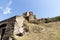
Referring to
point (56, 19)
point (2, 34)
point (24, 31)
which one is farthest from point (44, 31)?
point (56, 19)

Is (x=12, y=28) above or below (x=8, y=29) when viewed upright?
above

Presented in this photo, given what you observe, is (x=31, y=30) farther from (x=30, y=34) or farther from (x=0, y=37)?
(x=0, y=37)

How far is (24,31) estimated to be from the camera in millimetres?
22375

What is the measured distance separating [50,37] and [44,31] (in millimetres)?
2940

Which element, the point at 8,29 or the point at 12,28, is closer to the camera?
the point at 12,28

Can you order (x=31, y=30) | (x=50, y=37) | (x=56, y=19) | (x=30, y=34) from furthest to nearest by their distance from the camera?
1. (x=56, y=19)
2. (x=31, y=30)
3. (x=30, y=34)
4. (x=50, y=37)

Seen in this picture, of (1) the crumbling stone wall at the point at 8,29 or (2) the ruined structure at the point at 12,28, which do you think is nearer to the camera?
(1) the crumbling stone wall at the point at 8,29

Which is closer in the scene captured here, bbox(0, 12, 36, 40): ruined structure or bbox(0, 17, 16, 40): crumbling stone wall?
bbox(0, 17, 16, 40): crumbling stone wall

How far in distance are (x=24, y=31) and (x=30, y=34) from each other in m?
1.32

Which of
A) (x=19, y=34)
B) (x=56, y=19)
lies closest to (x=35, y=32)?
(x=19, y=34)

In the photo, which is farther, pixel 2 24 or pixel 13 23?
pixel 2 24

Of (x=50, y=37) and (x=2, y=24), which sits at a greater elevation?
(x=2, y=24)

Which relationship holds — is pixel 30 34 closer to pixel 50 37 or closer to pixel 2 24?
pixel 50 37

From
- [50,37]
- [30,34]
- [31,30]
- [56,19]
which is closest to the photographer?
[50,37]
